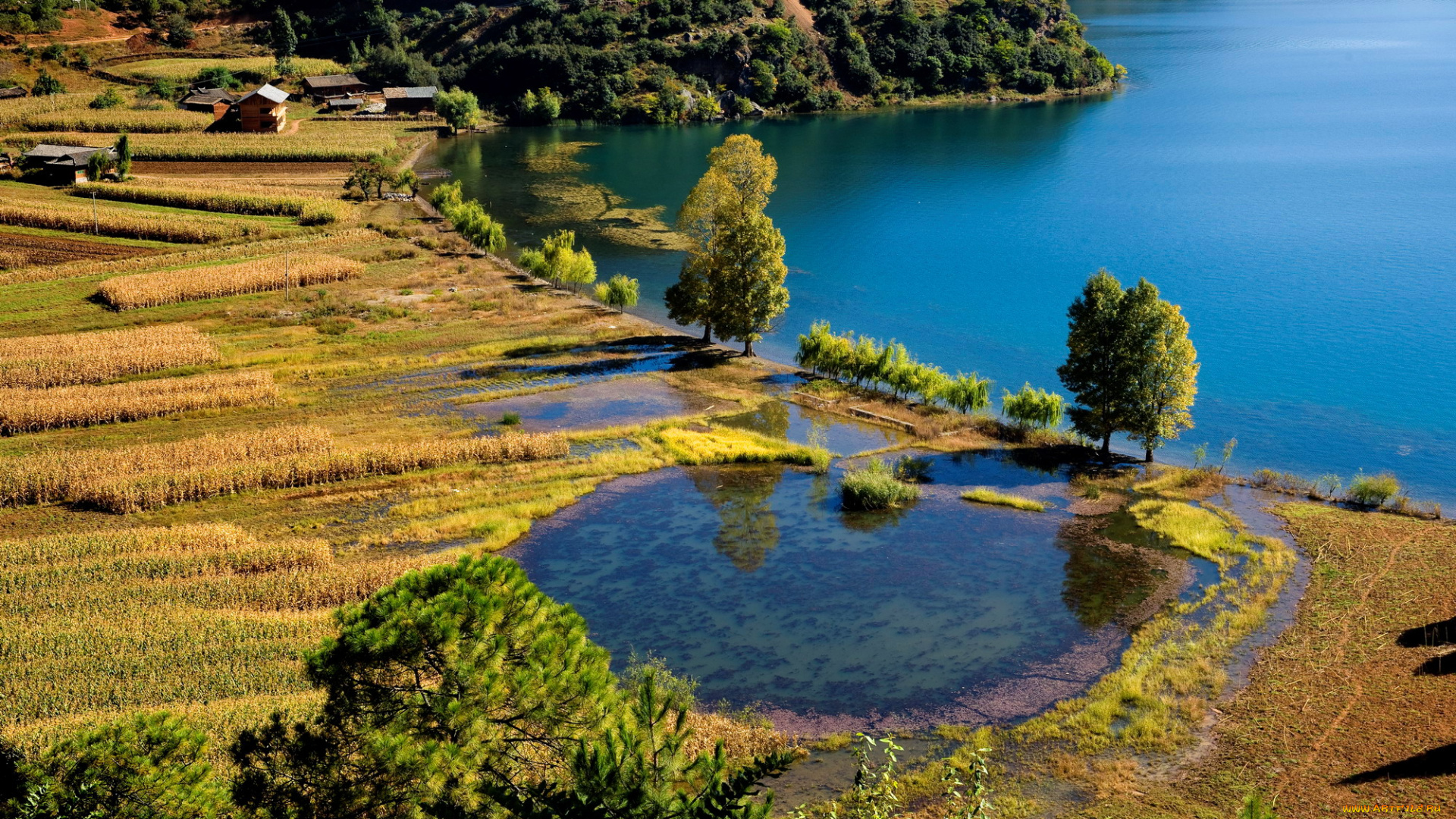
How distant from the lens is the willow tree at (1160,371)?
50.5m

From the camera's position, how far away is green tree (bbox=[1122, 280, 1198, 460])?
50562mm

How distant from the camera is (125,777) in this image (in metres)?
18.4

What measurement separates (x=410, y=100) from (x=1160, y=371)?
13927 centimetres

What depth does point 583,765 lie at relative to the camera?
712 inches

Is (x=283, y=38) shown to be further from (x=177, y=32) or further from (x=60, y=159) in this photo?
(x=60, y=159)

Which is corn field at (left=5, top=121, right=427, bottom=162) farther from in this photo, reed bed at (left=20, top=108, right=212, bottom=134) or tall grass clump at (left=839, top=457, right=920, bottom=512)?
tall grass clump at (left=839, top=457, right=920, bottom=512)

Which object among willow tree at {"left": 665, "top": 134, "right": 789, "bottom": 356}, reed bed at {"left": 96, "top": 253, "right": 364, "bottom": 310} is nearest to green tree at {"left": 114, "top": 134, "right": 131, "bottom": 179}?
reed bed at {"left": 96, "top": 253, "right": 364, "bottom": 310}

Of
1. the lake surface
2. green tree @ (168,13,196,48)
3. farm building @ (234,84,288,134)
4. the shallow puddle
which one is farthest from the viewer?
green tree @ (168,13,196,48)

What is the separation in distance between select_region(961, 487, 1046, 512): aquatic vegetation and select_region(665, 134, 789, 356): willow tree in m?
21.2

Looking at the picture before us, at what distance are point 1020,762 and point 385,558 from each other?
25130mm

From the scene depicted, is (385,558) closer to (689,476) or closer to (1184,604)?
(689,476)

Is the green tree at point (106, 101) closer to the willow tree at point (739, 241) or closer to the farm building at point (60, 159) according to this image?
the farm building at point (60, 159)

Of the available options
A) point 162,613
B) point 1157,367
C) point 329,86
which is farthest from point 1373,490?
point 329,86

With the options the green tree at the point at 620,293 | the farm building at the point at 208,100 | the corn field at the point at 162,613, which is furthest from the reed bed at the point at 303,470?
the farm building at the point at 208,100
